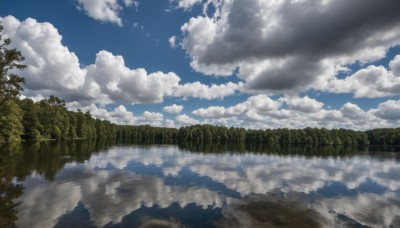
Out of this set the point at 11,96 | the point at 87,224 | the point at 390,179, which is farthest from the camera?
the point at 11,96

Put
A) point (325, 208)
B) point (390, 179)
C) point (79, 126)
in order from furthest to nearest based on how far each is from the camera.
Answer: point (79, 126) < point (390, 179) < point (325, 208)

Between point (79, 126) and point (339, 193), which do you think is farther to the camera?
point (79, 126)

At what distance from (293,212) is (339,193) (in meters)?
13.5

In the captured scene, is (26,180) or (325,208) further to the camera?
(26,180)

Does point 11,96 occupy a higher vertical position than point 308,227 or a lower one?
higher

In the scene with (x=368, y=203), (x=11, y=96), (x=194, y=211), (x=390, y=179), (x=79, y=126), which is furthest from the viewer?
(x=79, y=126)

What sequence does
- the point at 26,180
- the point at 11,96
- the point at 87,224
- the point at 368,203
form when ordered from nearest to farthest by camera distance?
1. the point at 87,224
2. the point at 368,203
3. the point at 26,180
4. the point at 11,96

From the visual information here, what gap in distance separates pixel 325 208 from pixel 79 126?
172 meters

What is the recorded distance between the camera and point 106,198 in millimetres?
25953

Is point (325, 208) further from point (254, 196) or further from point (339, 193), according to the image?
point (339, 193)

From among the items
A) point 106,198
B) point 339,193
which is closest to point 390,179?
point 339,193

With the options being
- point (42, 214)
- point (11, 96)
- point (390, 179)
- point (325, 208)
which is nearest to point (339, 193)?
point (325, 208)

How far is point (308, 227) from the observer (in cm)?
1984

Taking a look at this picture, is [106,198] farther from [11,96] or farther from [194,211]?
[11,96]
